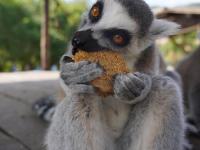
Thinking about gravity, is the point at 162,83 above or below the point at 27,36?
above

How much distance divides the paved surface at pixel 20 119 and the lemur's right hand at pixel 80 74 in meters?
1.16

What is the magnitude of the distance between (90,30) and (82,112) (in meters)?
0.51

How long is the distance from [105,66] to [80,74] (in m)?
0.16

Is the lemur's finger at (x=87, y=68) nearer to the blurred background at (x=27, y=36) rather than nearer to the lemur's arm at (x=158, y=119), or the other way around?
the lemur's arm at (x=158, y=119)

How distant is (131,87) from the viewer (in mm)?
2520

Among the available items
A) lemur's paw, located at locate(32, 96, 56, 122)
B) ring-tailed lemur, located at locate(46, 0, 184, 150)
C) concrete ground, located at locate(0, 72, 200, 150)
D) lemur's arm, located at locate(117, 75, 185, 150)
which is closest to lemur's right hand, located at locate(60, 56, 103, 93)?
ring-tailed lemur, located at locate(46, 0, 184, 150)

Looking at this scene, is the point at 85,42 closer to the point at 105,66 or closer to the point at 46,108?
the point at 105,66

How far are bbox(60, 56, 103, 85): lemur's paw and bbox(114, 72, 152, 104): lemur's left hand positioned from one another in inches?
5.2

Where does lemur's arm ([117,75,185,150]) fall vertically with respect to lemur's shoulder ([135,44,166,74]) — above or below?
below

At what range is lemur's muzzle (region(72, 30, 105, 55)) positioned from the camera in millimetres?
2547

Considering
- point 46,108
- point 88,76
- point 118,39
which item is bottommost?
point 46,108

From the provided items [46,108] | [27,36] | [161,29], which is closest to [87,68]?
[161,29]

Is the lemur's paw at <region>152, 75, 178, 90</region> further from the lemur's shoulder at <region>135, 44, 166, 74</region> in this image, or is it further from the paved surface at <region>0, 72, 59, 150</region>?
the paved surface at <region>0, 72, 59, 150</region>

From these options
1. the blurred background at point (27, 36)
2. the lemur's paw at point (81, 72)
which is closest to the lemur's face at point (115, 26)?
the lemur's paw at point (81, 72)
